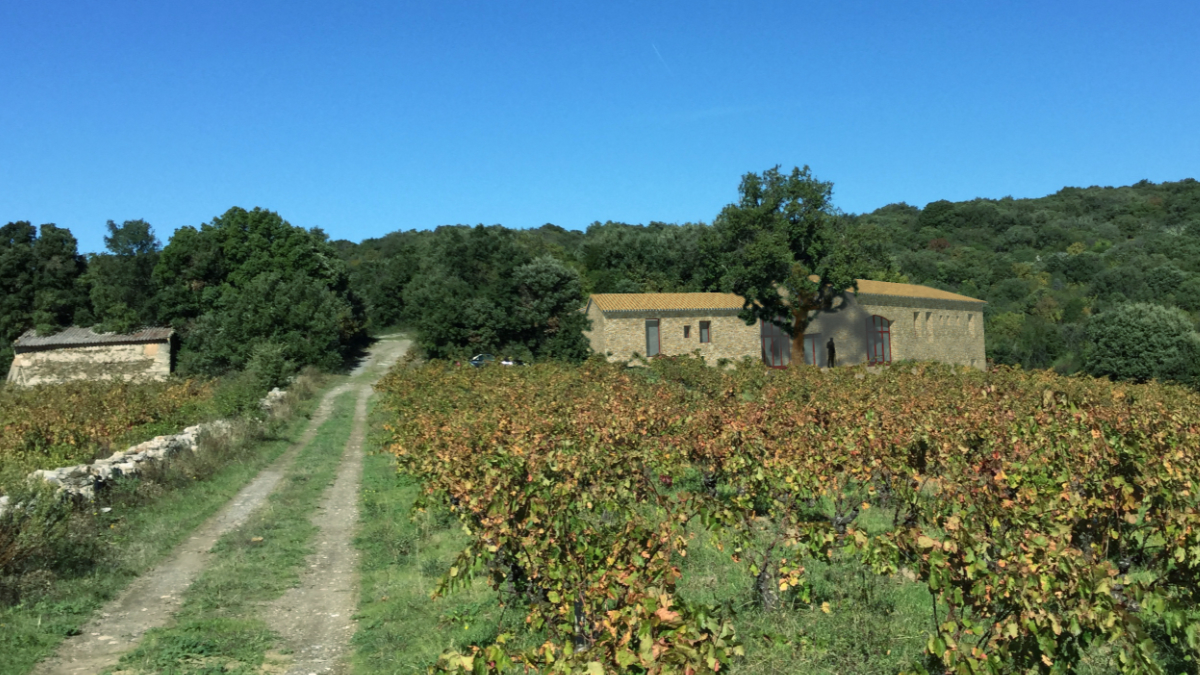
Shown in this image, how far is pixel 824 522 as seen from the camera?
8000 mm

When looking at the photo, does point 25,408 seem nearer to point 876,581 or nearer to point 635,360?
point 876,581

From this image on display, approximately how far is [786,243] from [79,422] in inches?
1112

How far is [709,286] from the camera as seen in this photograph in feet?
187

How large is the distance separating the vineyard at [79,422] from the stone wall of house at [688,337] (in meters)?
20.8

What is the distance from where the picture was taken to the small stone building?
146 ft

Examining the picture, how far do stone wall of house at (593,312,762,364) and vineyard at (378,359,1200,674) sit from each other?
28.5 m

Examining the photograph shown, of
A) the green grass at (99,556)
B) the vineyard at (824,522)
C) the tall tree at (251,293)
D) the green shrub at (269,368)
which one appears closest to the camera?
the vineyard at (824,522)

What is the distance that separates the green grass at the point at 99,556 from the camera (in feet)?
22.9

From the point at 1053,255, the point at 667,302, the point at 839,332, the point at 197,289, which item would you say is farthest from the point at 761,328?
the point at 1053,255

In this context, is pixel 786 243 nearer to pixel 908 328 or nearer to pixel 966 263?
pixel 908 328

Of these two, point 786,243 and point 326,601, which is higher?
point 786,243

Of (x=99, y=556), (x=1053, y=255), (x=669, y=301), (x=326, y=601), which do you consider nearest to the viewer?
(x=326, y=601)

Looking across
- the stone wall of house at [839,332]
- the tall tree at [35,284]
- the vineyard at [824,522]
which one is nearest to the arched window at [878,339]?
the stone wall of house at [839,332]

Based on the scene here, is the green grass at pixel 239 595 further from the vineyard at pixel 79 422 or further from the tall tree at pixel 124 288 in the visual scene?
the tall tree at pixel 124 288
